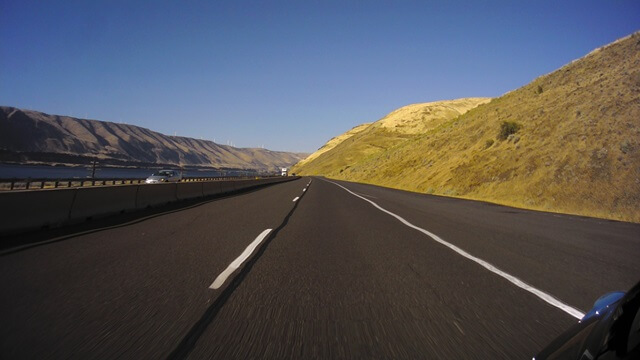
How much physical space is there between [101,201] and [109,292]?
836cm

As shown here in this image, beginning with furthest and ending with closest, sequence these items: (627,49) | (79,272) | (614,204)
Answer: (627,49), (614,204), (79,272)

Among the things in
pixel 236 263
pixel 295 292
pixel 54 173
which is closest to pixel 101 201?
pixel 236 263

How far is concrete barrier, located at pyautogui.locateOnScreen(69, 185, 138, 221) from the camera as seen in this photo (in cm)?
1136

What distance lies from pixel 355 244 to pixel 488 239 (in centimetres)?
312

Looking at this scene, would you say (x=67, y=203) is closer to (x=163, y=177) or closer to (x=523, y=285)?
(x=523, y=285)

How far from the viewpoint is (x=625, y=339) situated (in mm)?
1682

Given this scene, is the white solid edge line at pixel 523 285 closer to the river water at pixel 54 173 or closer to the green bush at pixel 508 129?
the green bush at pixel 508 129

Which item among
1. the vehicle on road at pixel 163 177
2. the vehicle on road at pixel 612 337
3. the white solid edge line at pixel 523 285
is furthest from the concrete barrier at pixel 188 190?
the vehicle on road at pixel 612 337

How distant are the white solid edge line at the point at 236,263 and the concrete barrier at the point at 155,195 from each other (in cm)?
757

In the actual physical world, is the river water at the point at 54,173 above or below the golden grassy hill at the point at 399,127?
below

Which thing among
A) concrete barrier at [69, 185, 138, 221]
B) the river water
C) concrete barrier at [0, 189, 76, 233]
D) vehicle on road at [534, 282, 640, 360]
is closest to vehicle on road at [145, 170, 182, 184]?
the river water

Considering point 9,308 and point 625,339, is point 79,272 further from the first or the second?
point 625,339

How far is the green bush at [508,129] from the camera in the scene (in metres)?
36.6

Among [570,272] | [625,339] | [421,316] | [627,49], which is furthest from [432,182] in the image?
[625,339]
